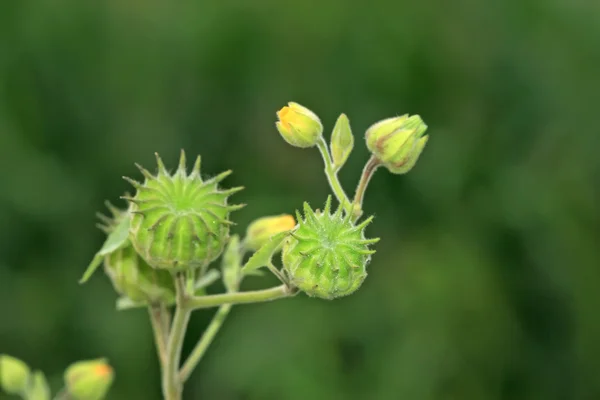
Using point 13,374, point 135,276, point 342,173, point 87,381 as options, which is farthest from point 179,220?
point 342,173

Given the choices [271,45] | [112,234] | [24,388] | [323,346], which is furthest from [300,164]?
[112,234]

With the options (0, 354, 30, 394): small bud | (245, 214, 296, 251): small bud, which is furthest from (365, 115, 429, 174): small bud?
(0, 354, 30, 394): small bud

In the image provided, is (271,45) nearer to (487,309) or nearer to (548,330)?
(487,309)

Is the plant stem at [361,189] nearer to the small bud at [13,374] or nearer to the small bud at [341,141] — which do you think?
the small bud at [341,141]

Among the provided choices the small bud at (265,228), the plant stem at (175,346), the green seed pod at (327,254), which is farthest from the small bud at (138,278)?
the green seed pod at (327,254)

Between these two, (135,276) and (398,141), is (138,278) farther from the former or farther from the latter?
(398,141)

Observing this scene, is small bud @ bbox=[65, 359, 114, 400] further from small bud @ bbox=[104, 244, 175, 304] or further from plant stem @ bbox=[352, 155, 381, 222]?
plant stem @ bbox=[352, 155, 381, 222]
